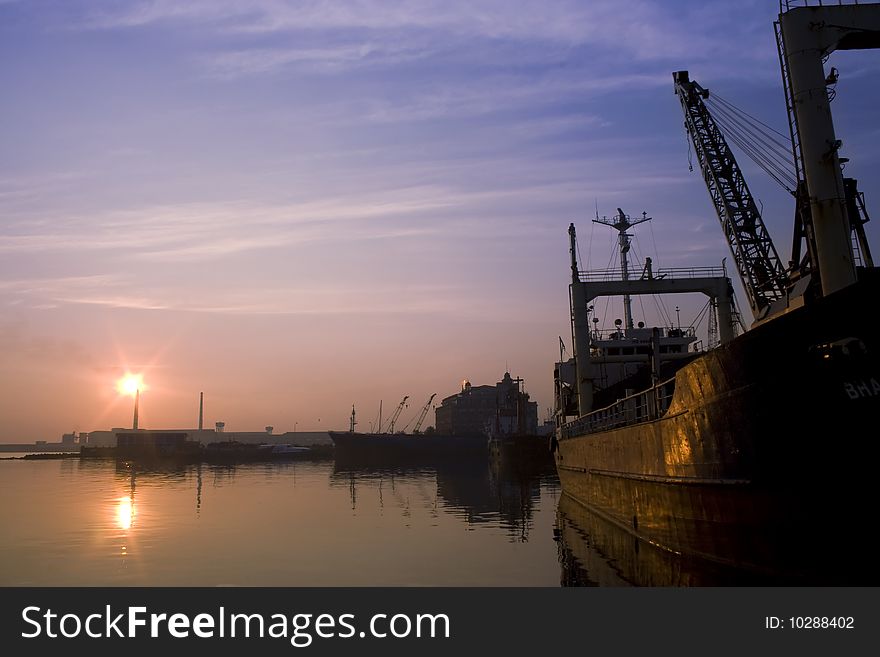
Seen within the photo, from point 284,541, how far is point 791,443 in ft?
56.1

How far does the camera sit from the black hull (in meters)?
11.7

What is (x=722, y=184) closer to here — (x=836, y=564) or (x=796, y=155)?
(x=796, y=155)

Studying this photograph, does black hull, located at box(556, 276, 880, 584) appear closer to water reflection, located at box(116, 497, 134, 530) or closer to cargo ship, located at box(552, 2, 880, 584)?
cargo ship, located at box(552, 2, 880, 584)

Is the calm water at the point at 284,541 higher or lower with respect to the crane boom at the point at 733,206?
lower

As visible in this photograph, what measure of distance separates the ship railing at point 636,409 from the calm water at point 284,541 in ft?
15.0

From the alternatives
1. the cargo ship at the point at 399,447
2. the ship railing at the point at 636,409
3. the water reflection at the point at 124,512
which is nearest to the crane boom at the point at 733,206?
the ship railing at the point at 636,409

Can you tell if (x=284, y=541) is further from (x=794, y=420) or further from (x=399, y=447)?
(x=399, y=447)

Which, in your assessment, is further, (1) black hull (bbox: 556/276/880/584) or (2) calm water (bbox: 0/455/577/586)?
(2) calm water (bbox: 0/455/577/586)

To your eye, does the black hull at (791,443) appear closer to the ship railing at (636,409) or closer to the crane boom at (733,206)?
the ship railing at (636,409)

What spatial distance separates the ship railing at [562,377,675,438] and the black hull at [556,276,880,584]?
2.78m

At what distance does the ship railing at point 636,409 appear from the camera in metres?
18.0

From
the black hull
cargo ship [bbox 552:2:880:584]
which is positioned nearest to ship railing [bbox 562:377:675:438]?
cargo ship [bbox 552:2:880:584]

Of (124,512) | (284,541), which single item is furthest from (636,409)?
(124,512)
